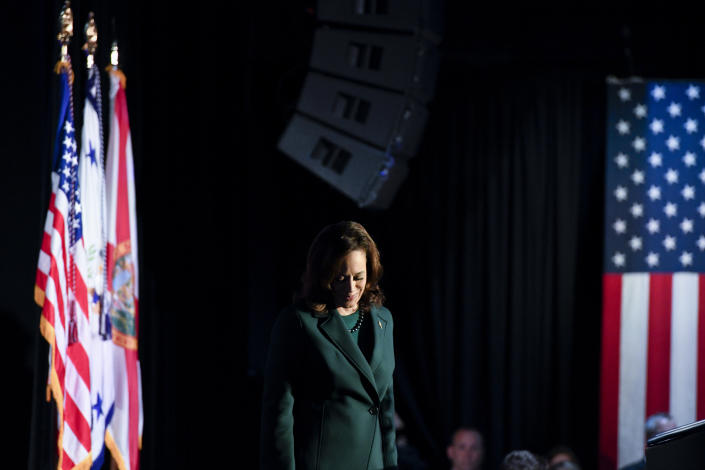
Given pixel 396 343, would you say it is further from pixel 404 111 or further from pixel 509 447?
pixel 404 111

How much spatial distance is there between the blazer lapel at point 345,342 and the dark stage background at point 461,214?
2887 millimetres

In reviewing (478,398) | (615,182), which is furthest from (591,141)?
(478,398)

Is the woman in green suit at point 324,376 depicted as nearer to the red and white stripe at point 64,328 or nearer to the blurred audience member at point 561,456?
the red and white stripe at point 64,328

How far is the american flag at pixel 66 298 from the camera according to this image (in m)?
3.46

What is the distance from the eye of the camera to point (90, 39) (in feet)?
12.9

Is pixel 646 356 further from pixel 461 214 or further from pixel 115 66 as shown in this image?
pixel 115 66

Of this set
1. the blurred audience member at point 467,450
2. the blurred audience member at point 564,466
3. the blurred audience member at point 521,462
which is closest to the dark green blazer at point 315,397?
the blurred audience member at point 521,462

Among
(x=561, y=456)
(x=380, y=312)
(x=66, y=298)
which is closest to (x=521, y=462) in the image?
(x=380, y=312)

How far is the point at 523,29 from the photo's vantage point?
21.7 feet

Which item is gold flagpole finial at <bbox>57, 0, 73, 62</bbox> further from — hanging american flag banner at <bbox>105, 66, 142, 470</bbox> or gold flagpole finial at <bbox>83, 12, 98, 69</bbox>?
hanging american flag banner at <bbox>105, 66, 142, 470</bbox>

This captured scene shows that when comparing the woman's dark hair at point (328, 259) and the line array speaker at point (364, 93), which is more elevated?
the line array speaker at point (364, 93)

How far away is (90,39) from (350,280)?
6.41 feet

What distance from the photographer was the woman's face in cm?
264

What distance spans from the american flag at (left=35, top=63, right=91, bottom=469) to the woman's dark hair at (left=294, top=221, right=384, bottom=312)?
47.3 inches
